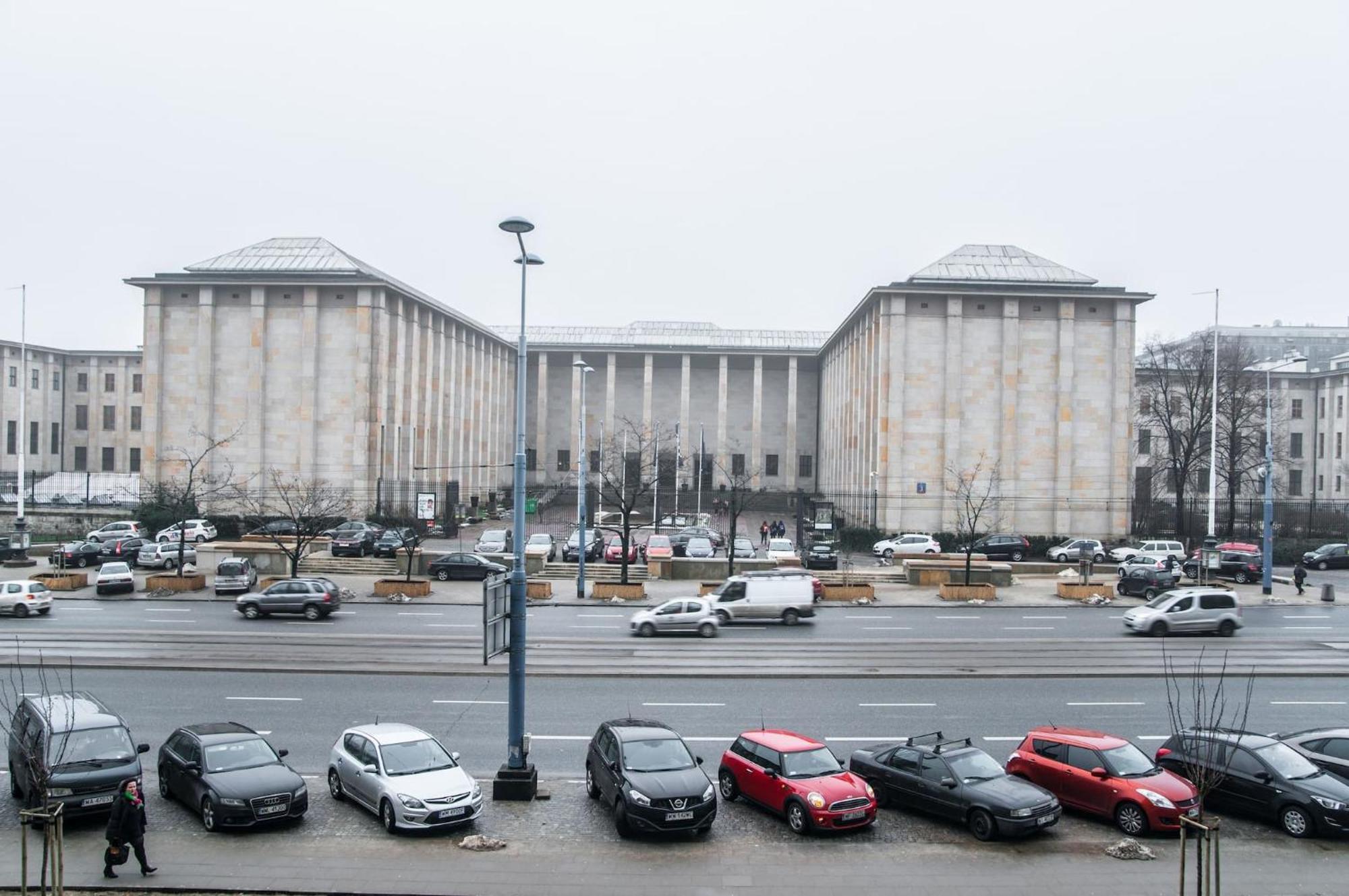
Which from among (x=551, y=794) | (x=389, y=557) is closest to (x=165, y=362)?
(x=389, y=557)

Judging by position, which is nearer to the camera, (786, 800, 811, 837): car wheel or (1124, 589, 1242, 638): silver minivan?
(786, 800, 811, 837): car wheel

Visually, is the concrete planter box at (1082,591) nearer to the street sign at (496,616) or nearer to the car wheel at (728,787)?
the car wheel at (728,787)

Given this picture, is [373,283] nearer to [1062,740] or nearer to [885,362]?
[885,362]

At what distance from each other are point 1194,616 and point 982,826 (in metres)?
20.9

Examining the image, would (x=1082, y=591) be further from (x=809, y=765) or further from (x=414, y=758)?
(x=414, y=758)

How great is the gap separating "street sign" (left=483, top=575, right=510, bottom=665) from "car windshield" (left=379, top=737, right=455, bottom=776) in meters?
1.49

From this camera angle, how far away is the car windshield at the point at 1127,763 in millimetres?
14016

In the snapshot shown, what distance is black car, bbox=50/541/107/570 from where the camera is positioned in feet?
145

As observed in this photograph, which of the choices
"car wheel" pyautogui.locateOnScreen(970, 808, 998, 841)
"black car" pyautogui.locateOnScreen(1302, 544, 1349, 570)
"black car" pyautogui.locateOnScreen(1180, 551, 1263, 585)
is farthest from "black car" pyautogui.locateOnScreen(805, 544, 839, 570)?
"car wheel" pyautogui.locateOnScreen(970, 808, 998, 841)

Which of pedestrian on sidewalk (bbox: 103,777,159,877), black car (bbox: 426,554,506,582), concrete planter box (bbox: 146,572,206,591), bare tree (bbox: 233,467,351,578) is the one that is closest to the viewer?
pedestrian on sidewalk (bbox: 103,777,159,877)

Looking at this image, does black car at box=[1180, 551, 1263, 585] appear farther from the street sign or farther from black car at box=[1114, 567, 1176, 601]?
the street sign

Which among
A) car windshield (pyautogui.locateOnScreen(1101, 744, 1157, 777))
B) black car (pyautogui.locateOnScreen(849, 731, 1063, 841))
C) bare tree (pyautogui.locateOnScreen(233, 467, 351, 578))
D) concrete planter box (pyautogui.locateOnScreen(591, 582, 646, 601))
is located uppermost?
bare tree (pyautogui.locateOnScreen(233, 467, 351, 578))

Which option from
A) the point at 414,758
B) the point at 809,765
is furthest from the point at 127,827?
the point at 809,765

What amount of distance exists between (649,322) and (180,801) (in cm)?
9039
